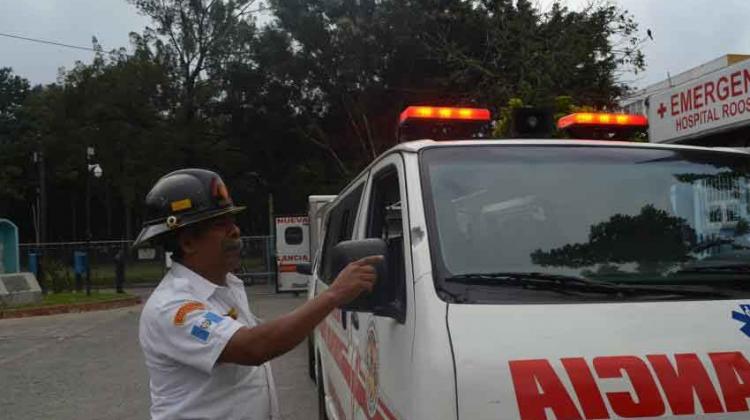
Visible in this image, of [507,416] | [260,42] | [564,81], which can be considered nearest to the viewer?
[507,416]

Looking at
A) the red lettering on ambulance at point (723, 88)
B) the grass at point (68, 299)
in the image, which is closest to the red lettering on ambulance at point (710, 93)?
the red lettering on ambulance at point (723, 88)

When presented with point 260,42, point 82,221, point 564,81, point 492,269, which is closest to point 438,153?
point 492,269

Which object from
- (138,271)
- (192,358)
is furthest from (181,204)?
(138,271)

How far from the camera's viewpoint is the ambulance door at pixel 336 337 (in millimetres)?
4066

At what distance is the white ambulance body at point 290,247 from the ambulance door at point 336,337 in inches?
558

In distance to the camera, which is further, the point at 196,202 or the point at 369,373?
the point at 369,373

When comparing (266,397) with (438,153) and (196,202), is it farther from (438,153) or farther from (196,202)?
(438,153)

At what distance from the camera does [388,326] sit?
279 cm

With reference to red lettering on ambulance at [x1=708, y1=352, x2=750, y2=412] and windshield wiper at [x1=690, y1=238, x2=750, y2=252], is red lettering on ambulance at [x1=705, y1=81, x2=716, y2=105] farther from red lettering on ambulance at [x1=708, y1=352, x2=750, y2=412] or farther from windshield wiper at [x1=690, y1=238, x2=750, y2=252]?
red lettering on ambulance at [x1=708, y1=352, x2=750, y2=412]

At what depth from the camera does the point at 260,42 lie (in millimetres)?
35125

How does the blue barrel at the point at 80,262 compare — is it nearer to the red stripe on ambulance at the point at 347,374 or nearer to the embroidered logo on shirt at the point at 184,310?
the red stripe on ambulance at the point at 347,374

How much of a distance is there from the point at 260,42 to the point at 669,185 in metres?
33.6

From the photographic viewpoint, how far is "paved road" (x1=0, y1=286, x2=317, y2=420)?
7.36 meters

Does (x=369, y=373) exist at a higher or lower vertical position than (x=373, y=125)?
lower
